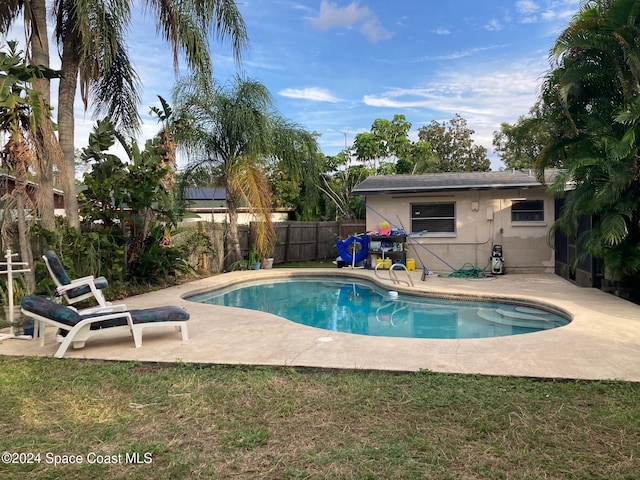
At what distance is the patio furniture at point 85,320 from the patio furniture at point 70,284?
628 millimetres

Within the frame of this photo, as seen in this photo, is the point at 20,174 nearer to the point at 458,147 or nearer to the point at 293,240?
the point at 293,240

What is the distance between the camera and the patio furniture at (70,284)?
21.3ft

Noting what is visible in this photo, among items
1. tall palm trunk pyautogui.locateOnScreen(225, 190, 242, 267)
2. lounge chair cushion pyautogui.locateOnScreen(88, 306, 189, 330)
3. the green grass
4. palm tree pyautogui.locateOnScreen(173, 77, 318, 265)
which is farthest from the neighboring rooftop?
the green grass

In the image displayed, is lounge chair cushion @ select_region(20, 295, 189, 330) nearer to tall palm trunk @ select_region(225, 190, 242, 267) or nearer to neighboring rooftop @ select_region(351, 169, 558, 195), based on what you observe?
tall palm trunk @ select_region(225, 190, 242, 267)

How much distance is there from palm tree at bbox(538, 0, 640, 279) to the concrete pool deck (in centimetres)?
148

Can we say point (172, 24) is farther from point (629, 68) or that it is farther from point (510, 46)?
point (510, 46)

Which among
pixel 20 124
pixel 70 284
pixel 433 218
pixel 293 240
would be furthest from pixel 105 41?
pixel 293 240

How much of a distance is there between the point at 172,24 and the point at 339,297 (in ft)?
25.6

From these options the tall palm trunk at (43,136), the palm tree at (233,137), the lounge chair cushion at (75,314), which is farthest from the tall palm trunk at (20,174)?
the palm tree at (233,137)

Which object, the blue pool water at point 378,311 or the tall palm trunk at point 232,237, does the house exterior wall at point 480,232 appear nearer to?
the blue pool water at point 378,311

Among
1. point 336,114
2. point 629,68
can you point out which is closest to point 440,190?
point 629,68

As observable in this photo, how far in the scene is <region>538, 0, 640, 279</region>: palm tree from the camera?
27.6 ft

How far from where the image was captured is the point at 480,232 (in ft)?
51.4

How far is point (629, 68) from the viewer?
9125 mm
